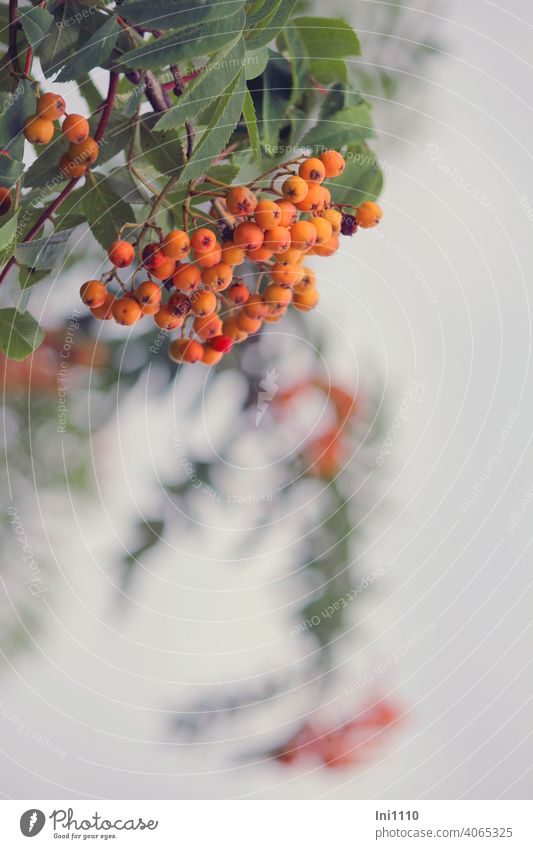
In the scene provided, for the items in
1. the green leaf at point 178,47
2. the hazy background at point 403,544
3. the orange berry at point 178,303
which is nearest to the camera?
the green leaf at point 178,47

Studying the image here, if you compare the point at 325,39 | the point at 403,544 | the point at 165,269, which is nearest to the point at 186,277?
the point at 165,269

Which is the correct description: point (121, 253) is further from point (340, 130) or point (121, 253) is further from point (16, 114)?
point (340, 130)

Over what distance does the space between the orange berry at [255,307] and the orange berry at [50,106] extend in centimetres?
16

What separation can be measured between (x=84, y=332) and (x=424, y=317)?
38cm

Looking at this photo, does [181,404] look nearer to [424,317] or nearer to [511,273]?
[424,317]

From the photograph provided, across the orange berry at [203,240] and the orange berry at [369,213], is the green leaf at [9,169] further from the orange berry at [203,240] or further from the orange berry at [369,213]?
the orange berry at [369,213]

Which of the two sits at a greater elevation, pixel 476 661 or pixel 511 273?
pixel 511 273

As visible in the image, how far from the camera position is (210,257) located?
45 centimetres

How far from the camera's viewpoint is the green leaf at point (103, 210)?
456 millimetres

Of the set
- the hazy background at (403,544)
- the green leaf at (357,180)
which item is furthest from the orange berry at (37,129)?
the hazy background at (403,544)

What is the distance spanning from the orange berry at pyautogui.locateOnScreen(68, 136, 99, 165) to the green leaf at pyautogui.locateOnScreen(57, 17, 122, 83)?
0.14 feet

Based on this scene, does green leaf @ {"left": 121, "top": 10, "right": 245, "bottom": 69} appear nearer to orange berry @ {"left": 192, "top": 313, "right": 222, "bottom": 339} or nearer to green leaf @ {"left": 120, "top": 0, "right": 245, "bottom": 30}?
green leaf @ {"left": 120, "top": 0, "right": 245, "bottom": 30}

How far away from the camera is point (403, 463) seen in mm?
871

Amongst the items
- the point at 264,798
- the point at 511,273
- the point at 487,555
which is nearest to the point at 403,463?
the point at 487,555
